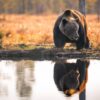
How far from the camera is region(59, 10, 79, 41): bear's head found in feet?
46.1

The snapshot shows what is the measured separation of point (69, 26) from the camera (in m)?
14.2

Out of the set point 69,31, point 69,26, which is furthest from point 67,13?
point 69,31

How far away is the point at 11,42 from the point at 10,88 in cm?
769

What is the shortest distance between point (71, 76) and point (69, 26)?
12.7 ft

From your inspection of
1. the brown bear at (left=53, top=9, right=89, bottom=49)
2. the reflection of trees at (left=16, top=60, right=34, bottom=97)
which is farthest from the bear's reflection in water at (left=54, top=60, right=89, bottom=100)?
the brown bear at (left=53, top=9, right=89, bottom=49)

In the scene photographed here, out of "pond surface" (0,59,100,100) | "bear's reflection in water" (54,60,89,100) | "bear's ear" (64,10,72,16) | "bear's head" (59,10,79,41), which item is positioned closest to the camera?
"pond surface" (0,59,100,100)

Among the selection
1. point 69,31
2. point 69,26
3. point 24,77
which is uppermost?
point 69,26

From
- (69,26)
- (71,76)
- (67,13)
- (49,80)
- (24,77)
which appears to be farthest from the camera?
(69,26)

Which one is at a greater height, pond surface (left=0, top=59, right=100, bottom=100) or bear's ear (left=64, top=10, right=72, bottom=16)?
bear's ear (left=64, top=10, right=72, bottom=16)

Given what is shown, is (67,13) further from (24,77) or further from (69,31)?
(24,77)

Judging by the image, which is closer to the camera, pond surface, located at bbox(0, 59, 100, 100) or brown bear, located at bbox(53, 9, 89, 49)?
pond surface, located at bbox(0, 59, 100, 100)

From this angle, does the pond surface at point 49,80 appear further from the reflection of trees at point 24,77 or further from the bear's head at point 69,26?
the bear's head at point 69,26

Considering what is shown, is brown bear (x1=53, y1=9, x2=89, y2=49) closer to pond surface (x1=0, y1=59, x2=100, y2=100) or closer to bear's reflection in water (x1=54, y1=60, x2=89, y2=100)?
Result: pond surface (x1=0, y1=59, x2=100, y2=100)

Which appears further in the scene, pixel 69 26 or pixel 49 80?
pixel 69 26
